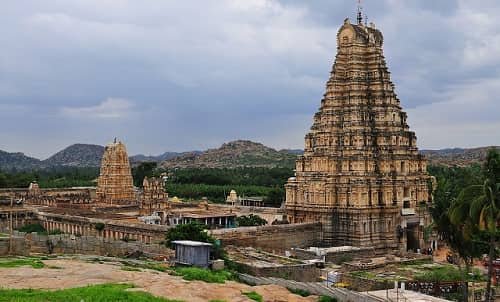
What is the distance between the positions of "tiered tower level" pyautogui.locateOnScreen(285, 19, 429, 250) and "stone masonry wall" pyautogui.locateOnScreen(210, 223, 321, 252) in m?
1.40

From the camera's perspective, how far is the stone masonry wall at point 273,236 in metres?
45.4

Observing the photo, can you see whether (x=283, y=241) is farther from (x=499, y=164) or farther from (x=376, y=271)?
(x=499, y=164)

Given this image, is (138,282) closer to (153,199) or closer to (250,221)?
(250,221)

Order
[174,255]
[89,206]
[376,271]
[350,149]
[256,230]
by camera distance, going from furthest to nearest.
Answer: [89,206] < [350,149] < [256,230] < [376,271] < [174,255]

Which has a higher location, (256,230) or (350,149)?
(350,149)

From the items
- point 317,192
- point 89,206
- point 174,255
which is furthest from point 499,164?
point 89,206

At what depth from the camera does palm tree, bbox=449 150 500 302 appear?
89.6ft

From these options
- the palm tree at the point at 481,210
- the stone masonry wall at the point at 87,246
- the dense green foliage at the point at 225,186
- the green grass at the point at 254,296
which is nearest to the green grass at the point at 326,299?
the green grass at the point at 254,296

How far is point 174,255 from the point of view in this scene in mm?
37375

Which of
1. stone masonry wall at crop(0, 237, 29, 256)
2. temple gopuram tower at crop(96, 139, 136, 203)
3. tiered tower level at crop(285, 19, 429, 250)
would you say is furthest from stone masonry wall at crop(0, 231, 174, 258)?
temple gopuram tower at crop(96, 139, 136, 203)

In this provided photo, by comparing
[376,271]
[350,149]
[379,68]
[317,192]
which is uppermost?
[379,68]

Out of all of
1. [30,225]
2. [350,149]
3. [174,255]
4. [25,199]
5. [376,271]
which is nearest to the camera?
[174,255]

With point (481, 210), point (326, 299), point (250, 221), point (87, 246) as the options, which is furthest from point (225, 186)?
point (481, 210)

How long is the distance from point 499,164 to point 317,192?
67.4ft
